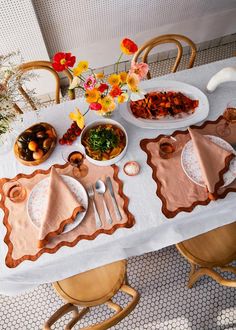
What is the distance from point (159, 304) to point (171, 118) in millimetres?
1149

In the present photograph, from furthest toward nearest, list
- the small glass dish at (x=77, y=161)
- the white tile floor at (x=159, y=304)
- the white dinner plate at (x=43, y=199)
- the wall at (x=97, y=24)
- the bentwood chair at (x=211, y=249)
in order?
the wall at (x=97, y=24), the white tile floor at (x=159, y=304), the bentwood chair at (x=211, y=249), the small glass dish at (x=77, y=161), the white dinner plate at (x=43, y=199)

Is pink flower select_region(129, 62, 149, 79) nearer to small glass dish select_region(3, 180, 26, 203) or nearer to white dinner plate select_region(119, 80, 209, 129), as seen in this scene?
white dinner plate select_region(119, 80, 209, 129)

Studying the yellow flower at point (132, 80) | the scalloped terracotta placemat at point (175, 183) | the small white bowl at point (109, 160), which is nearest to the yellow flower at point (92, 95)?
the yellow flower at point (132, 80)

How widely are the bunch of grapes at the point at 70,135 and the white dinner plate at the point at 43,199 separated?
18cm

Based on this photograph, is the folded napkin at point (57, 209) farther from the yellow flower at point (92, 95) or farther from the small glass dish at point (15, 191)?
the yellow flower at point (92, 95)

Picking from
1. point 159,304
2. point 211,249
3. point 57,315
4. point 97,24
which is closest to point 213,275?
point 211,249

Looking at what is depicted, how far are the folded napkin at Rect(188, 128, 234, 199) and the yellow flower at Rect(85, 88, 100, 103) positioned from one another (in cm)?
46

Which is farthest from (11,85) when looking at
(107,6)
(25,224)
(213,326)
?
(213,326)

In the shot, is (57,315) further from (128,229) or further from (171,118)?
(171,118)

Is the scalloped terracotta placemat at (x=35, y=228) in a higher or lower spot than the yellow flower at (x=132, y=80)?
lower

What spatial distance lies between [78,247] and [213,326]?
1.10 metres

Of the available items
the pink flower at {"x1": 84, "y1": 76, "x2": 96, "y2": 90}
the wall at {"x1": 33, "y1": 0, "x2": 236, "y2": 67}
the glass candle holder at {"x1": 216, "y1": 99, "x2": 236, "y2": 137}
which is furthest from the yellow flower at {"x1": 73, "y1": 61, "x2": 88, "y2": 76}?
the wall at {"x1": 33, "y1": 0, "x2": 236, "y2": 67}

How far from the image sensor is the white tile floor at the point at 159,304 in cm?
174

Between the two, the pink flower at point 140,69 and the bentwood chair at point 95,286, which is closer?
the pink flower at point 140,69
